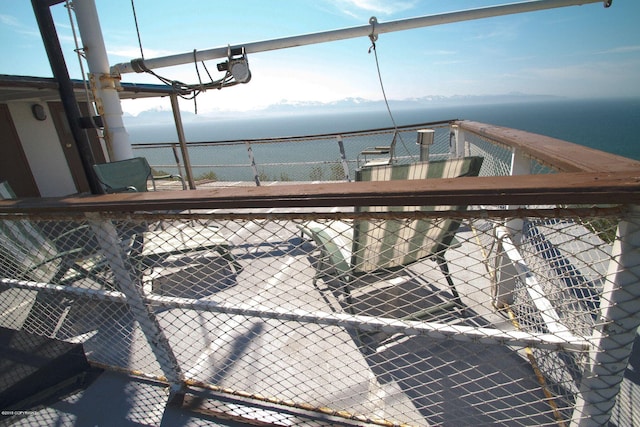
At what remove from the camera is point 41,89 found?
439 cm

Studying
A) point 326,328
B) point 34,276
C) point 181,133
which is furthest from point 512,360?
point 181,133

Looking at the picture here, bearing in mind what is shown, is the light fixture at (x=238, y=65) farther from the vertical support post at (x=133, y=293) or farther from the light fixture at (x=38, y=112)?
the light fixture at (x=38, y=112)

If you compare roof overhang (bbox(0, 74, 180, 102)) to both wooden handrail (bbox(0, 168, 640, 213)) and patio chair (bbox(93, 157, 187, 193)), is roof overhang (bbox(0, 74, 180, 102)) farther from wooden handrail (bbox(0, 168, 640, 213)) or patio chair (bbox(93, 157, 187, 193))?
wooden handrail (bbox(0, 168, 640, 213))

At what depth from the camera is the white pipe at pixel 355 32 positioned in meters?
2.42

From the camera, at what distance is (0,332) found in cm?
172

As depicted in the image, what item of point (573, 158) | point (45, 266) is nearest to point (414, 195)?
point (573, 158)

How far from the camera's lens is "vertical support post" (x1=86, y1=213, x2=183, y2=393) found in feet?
3.90

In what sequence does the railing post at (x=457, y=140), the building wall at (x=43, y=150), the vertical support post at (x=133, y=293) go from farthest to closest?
the building wall at (x=43, y=150)
the railing post at (x=457, y=140)
the vertical support post at (x=133, y=293)

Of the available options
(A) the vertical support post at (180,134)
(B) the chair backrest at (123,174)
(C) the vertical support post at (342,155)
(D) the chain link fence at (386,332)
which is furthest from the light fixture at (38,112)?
(C) the vertical support post at (342,155)

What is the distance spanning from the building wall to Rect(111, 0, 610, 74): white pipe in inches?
165

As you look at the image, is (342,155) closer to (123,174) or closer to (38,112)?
(123,174)

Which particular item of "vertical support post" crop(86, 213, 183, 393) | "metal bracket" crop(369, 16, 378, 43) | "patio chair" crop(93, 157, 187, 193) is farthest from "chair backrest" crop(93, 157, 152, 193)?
"metal bracket" crop(369, 16, 378, 43)

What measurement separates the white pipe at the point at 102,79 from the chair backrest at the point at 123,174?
11cm

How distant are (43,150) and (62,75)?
5.96m
